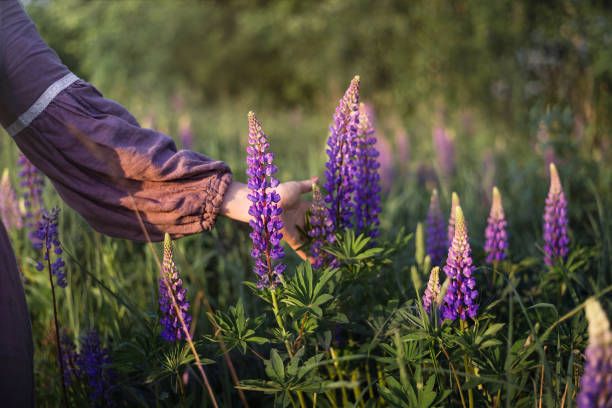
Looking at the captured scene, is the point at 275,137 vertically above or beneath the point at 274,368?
above

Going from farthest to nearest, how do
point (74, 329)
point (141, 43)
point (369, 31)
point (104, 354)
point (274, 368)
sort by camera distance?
point (141, 43), point (369, 31), point (74, 329), point (104, 354), point (274, 368)

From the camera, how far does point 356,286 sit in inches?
88.7

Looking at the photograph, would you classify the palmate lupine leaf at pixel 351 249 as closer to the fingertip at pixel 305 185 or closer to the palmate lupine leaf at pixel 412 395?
the fingertip at pixel 305 185

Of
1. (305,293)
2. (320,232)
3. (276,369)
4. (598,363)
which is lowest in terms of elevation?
(276,369)

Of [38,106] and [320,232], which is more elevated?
[38,106]

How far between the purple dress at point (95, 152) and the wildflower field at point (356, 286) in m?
0.21

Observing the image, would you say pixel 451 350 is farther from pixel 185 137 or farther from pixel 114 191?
pixel 185 137

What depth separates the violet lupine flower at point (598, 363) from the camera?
3.11ft

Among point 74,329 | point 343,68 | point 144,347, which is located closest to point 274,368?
point 144,347

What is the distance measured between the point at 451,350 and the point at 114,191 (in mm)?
1394

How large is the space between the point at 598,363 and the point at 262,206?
1.00 m

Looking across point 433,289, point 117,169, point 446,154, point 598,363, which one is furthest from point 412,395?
point 446,154

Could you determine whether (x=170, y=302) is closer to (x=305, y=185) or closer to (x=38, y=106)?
(x=305, y=185)

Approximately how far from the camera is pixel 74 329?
87.4 inches
